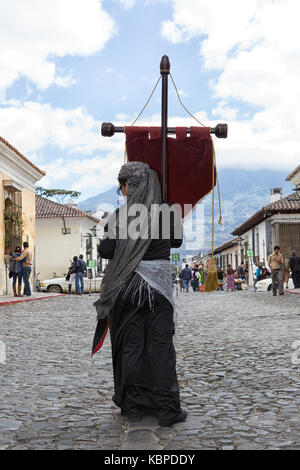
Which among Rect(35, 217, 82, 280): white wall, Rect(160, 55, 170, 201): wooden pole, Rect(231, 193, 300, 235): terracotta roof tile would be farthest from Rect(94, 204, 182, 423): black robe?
Rect(35, 217, 82, 280): white wall

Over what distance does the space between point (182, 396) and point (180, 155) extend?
170cm

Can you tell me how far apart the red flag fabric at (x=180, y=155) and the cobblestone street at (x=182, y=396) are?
138 cm

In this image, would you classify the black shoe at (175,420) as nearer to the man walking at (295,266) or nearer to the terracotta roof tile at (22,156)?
the terracotta roof tile at (22,156)

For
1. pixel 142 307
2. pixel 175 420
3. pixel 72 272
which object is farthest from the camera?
pixel 72 272

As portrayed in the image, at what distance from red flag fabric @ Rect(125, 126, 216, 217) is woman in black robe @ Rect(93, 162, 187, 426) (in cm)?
42

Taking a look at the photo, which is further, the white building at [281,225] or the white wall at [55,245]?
the white wall at [55,245]

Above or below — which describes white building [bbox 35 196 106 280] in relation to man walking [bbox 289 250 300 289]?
above

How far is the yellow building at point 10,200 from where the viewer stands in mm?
21328

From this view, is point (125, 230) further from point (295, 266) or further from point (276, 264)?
point (295, 266)

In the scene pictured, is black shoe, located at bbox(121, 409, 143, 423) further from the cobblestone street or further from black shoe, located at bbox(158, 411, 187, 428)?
black shoe, located at bbox(158, 411, 187, 428)

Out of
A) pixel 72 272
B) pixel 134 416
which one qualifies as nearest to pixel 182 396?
pixel 134 416

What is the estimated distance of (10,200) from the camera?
73.7ft

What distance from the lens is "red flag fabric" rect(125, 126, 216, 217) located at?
404cm

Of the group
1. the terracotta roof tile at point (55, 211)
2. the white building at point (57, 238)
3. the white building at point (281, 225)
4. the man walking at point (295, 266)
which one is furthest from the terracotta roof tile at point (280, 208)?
the white building at point (57, 238)
